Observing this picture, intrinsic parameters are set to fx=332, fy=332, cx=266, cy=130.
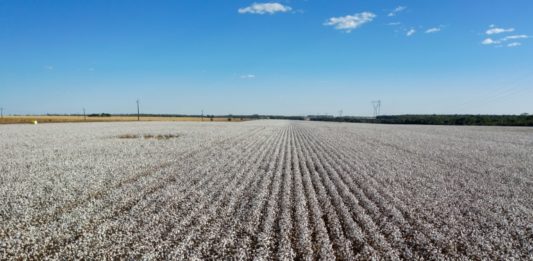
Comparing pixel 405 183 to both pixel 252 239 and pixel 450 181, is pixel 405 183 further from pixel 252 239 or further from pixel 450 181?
pixel 252 239

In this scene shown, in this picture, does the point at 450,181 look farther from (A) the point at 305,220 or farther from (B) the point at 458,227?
(A) the point at 305,220

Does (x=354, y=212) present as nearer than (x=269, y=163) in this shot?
Yes

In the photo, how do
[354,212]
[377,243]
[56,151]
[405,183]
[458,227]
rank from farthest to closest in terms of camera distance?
[56,151] < [405,183] < [354,212] < [458,227] < [377,243]

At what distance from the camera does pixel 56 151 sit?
17906 millimetres

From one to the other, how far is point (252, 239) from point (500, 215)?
5.68 meters

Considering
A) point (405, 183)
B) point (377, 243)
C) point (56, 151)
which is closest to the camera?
point (377, 243)

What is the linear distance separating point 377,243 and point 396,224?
3.84ft

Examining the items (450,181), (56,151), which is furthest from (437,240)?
(56,151)

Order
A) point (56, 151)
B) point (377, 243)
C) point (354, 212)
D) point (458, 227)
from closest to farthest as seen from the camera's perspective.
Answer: point (377, 243) < point (458, 227) < point (354, 212) < point (56, 151)

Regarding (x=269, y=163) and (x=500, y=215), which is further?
(x=269, y=163)

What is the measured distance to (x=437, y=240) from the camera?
5.86m

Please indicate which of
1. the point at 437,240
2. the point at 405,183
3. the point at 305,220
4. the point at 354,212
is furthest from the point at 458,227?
the point at 405,183

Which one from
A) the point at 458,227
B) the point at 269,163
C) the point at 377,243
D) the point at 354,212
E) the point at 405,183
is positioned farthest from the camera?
the point at 269,163

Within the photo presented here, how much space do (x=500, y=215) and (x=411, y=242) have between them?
3144 mm
